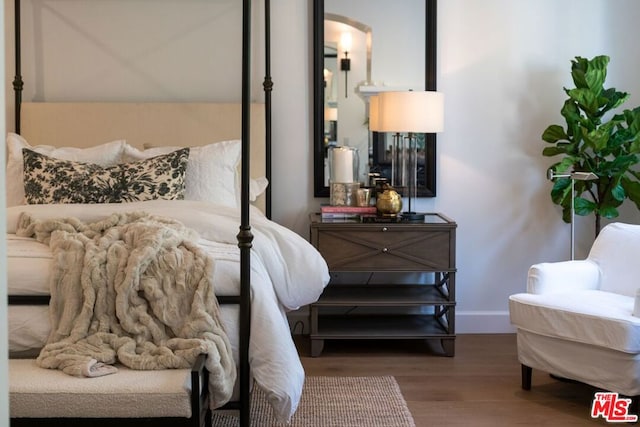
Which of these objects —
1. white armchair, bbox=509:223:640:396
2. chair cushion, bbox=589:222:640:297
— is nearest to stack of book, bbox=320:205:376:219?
white armchair, bbox=509:223:640:396

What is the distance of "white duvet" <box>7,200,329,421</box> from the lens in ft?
9.45

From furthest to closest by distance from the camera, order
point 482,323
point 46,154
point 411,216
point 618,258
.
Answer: point 482,323, point 411,216, point 46,154, point 618,258

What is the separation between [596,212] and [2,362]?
400 centimetres

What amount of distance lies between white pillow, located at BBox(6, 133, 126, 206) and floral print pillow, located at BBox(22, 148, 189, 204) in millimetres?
118

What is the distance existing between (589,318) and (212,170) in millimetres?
1986

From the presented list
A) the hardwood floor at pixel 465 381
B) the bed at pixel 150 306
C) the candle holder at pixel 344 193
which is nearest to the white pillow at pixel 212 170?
the bed at pixel 150 306

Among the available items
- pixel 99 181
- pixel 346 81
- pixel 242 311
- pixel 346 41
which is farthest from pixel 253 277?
pixel 346 41

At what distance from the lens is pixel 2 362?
35.6 inches

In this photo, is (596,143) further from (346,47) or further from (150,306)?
(150,306)

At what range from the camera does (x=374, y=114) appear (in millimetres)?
4445

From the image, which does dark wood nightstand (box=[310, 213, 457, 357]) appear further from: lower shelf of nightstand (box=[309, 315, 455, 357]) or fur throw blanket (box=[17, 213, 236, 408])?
fur throw blanket (box=[17, 213, 236, 408])

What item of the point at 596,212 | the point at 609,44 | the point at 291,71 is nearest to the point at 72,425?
the point at 291,71

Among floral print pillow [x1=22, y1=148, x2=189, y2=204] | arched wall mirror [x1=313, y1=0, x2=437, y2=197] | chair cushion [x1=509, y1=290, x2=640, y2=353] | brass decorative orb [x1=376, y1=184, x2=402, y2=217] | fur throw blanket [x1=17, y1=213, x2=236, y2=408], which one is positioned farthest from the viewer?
arched wall mirror [x1=313, y1=0, x2=437, y2=197]

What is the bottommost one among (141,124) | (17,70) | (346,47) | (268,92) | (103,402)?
(103,402)
